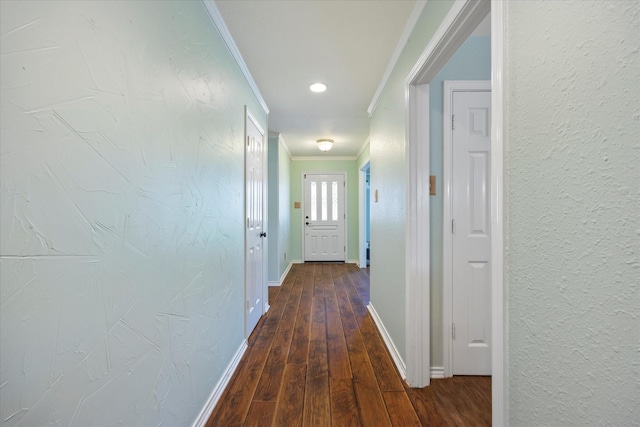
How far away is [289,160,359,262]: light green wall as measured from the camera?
6.09 meters

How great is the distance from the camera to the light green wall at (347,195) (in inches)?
240

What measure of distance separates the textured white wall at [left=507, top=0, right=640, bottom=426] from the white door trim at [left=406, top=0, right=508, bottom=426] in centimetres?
3

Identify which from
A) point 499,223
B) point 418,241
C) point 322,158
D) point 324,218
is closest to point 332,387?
point 418,241

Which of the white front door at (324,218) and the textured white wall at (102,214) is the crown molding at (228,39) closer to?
the textured white wall at (102,214)

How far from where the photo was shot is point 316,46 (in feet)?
6.64

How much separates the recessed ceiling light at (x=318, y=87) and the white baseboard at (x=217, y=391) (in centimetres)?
241

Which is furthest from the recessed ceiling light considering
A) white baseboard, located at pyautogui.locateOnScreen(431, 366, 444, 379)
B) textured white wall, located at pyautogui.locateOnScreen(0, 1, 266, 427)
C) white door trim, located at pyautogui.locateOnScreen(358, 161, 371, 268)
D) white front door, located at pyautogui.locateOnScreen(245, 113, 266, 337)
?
white door trim, located at pyautogui.locateOnScreen(358, 161, 371, 268)

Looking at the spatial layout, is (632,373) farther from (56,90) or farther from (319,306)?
(319,306)

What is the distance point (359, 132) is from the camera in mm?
4352

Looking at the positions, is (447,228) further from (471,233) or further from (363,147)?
(363,147)

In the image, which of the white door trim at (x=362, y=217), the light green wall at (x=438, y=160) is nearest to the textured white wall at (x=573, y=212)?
the light green wall at (x=438, y=160)

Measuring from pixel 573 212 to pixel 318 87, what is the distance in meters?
2.48

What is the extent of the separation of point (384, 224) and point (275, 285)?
2.35 meters

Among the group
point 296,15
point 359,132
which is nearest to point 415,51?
point 296,15
